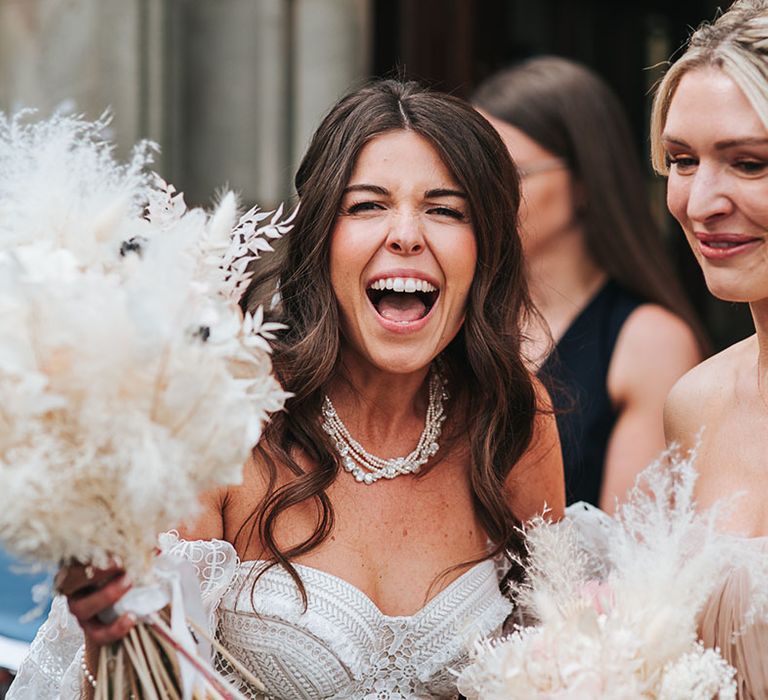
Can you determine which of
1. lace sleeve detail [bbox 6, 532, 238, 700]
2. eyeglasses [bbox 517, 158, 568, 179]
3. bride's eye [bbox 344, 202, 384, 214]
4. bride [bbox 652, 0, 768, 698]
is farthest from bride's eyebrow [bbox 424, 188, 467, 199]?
eyeglasses [bbox 517, 158, 568, 179]

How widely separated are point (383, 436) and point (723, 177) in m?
1.01

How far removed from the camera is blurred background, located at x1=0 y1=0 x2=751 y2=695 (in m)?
5.38

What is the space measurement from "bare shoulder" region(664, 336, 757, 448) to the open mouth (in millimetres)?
603

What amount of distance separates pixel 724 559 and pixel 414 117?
45.9 inches

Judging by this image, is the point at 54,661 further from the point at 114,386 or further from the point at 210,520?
the point at 114,386

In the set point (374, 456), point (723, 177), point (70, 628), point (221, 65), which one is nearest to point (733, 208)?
point (723, 177)

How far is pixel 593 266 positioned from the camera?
169 inches

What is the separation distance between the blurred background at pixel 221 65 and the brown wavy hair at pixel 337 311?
2470 millimetres

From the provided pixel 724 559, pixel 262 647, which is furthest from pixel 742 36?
pixel 262 647

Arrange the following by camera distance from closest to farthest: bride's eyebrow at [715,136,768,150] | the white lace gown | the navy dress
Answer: bride's eyebrow at [715,136,768,150]
the white lace gown
the navy dress

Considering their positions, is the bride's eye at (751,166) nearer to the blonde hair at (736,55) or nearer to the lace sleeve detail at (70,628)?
the blonde hair at (736,55)

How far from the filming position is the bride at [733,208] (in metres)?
2.28

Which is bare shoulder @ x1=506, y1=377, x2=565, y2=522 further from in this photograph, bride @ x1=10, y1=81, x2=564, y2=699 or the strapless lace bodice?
the strapless lace bodice

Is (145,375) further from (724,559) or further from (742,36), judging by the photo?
(742,36)
